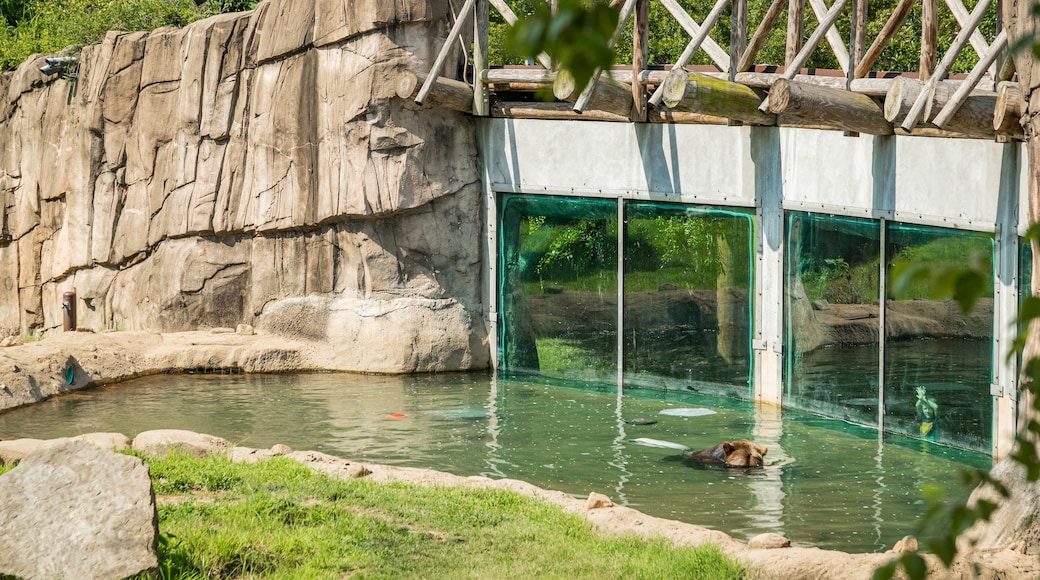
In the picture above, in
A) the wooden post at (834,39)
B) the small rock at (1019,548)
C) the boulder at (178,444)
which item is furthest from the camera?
the wooden post at (834,39)

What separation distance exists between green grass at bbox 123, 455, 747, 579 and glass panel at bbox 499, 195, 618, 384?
603 cm

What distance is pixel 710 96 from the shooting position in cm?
1120

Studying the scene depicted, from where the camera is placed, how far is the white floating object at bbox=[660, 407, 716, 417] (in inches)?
501

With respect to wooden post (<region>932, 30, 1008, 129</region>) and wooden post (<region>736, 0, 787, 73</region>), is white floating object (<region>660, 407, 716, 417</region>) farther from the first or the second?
wooden post (<region>932, 30, 1008, 129</region>)

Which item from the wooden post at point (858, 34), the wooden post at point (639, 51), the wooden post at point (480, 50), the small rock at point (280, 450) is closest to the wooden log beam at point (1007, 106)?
the wooden post at point (858, 34)

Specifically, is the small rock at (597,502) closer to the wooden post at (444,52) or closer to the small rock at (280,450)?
the small rock at (280,450)

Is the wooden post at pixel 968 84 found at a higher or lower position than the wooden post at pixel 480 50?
lower

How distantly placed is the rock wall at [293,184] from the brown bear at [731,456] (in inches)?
207

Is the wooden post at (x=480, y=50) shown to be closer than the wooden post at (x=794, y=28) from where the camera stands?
No

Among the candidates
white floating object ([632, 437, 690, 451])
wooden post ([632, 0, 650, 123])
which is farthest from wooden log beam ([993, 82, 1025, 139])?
wooden post ([632, 0, 650, 123])

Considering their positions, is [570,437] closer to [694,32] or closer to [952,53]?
[694,32]

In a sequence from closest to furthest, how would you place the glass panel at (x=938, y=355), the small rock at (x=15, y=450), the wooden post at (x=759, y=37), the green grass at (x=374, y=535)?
the green grass at (x=374, y=535) < the small rock at (x=15, y=450) < the glass panel at (x=938, y=355) < the wooden post at (x=759, y=37)

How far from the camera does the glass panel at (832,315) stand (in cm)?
1177

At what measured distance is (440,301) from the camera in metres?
15.2
